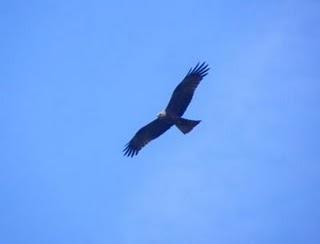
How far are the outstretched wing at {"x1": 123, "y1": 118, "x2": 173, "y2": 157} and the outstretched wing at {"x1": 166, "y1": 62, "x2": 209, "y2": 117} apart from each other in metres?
0.51

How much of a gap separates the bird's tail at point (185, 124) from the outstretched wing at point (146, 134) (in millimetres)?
342

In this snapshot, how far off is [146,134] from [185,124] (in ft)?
4.58

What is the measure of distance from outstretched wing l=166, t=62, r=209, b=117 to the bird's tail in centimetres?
26

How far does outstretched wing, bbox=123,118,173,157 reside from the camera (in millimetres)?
19500

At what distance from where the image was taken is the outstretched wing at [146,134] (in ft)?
64.0

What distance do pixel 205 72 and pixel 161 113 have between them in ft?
5.65

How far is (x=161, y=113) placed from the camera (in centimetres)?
1916

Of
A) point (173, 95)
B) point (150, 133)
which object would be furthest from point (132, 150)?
point (173, 95)

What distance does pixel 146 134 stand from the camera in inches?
783

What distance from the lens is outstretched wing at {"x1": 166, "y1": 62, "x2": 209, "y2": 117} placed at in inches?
746

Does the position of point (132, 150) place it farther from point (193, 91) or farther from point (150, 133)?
point (193, 91)

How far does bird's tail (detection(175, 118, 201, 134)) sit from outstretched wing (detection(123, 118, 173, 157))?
1.12 feet

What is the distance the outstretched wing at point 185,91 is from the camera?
→ 18.9 m

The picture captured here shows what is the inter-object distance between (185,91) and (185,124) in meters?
0.94
